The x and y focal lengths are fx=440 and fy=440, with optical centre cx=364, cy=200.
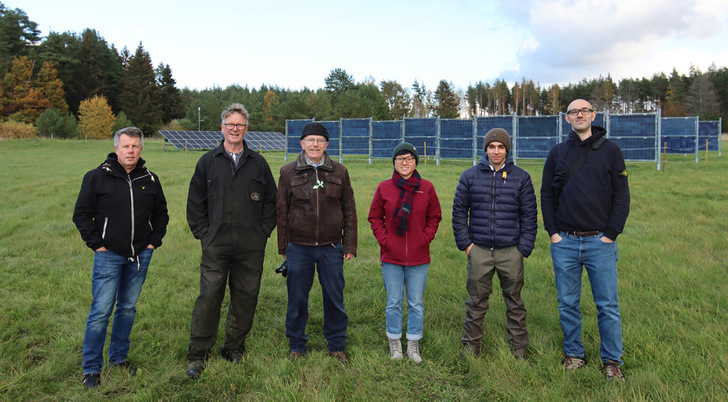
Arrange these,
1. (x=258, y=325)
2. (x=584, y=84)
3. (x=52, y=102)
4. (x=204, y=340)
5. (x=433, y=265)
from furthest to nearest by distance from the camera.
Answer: (x=584, y=84) < (x=52, y=102) < (x=433, y=265) < (x=258, y=325) < (x=204, y=340)

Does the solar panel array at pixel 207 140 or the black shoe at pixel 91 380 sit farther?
the solar panel array at pixel 207 140

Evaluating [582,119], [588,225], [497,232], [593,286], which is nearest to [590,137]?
[582,119]

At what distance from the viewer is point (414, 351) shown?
3771 mm

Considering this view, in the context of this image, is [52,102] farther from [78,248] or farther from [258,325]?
[258,325]

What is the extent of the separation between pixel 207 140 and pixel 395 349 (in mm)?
38965

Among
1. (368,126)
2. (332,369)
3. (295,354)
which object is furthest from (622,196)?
(368,126)

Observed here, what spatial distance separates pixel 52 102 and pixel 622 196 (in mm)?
65946

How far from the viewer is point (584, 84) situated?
106 meters

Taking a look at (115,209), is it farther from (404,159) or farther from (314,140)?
(404,159)

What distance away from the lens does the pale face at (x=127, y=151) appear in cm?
353

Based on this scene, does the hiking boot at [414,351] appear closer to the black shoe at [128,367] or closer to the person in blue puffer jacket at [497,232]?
the person in blue puffer jacket at [497,232]

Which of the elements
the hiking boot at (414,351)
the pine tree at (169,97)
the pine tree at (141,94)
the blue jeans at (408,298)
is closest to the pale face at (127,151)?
the blue jeans at (408,298)

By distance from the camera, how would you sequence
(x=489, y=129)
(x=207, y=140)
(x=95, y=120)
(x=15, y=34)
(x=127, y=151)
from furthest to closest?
1. (x=15, y=34)
2. (x=95, y=120)
3. (x=207, y=140)
4. (x=489, y=129)
5. (x=127, y=151)

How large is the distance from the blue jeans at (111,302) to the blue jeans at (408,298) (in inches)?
82.0
